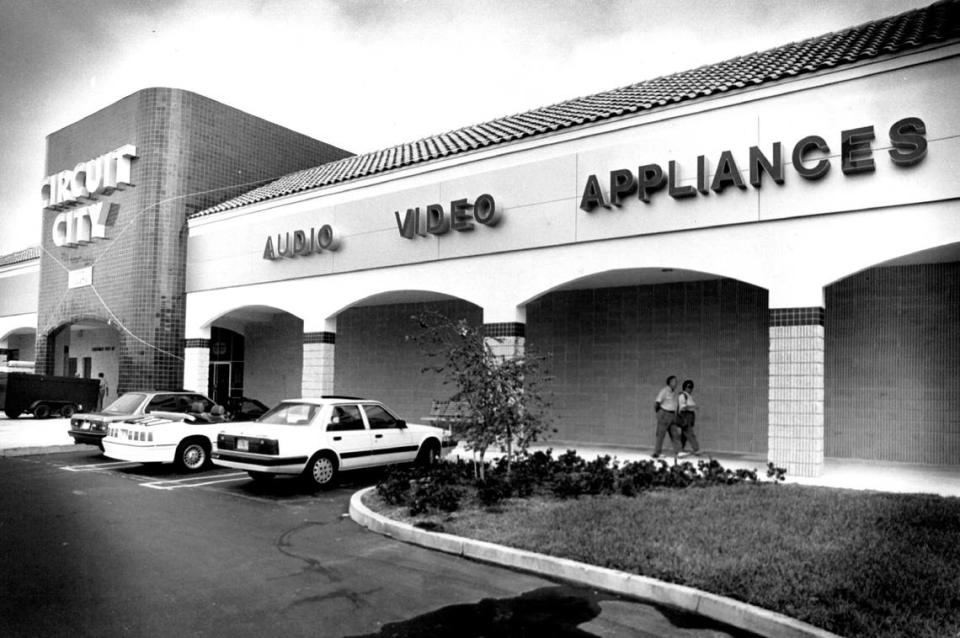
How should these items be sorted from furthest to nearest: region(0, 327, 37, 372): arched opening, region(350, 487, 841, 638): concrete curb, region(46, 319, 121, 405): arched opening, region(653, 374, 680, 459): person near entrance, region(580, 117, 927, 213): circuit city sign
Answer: region(0, 327, 37, 372): arched opening < region(46, 319, 121, 405): arched opening < region(653, 374, 680, 459): person near entrance < region(580, 117, 927, 213): circuit city sign < region(350, 487, 841, 638): concrete curb

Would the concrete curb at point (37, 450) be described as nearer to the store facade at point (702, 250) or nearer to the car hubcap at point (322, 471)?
the store facade at point (702, 250)

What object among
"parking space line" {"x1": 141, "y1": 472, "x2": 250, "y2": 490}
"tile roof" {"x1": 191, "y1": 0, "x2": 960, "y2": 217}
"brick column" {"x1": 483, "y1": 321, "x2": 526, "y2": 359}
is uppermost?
"tile roof" {"x1": 191, "y1": 0, "x2": 960, "y2": 217}

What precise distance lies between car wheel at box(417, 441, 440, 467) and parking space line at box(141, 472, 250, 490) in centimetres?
300

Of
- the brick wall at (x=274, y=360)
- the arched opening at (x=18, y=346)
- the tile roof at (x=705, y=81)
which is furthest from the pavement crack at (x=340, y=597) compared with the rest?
the arched opening at (x=18, y=346)

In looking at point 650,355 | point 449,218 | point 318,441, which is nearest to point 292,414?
point 318,441

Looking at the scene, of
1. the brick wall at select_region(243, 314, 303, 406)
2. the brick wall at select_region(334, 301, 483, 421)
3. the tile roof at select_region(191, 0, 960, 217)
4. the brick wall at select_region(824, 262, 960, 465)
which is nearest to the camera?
the tile roof at select_region(191, 0, 960, 217)

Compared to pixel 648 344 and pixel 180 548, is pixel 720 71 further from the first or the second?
pixel 180 548

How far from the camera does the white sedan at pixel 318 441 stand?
36.3 feet

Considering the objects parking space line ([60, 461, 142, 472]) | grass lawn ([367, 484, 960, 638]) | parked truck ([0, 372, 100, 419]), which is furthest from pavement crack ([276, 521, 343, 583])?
parked truck ([0, 372, 100, 419])

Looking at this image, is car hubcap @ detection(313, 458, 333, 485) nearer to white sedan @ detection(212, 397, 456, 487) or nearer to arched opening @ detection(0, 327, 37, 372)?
white sedan @ detection(212, 397, 456, 487)

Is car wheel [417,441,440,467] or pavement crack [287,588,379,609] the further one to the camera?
car wheel [417,441,440,467]

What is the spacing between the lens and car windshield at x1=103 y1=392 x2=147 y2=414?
1477 centimetres

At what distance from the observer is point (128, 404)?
14977mm

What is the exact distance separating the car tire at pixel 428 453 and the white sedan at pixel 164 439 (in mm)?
3817
